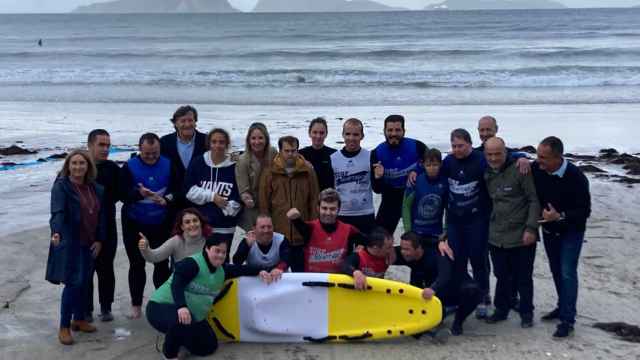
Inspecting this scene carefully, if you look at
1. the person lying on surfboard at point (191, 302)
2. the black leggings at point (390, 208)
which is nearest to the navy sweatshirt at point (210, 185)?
the person lying on surfboard at point (191, 302)

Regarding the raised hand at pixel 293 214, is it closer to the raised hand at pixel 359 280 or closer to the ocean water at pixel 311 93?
the raised hand at pixel 359 280

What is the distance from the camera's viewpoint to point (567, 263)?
5902mm

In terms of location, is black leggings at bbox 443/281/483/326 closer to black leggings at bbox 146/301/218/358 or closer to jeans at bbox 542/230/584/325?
jeans at bbox 542/230/584/325

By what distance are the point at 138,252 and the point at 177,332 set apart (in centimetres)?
118

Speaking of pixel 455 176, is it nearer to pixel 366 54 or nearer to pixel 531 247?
pixel 531 247

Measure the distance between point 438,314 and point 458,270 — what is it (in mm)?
588

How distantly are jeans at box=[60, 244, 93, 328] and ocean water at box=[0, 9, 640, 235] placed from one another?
13.0 ft

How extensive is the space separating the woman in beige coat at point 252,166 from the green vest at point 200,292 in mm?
848

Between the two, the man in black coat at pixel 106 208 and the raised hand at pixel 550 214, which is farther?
the man in black coat at pixel 106 208

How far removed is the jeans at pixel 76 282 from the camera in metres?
5.75

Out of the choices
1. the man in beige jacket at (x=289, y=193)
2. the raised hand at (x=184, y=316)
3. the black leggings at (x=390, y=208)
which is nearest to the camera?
the raised hand at (x=184, y=316)

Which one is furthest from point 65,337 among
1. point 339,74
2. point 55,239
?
point 339,74

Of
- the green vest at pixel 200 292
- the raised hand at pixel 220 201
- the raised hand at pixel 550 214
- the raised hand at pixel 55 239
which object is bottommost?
the green vest at pixel 200 292

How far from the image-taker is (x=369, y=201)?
676 centimetres
